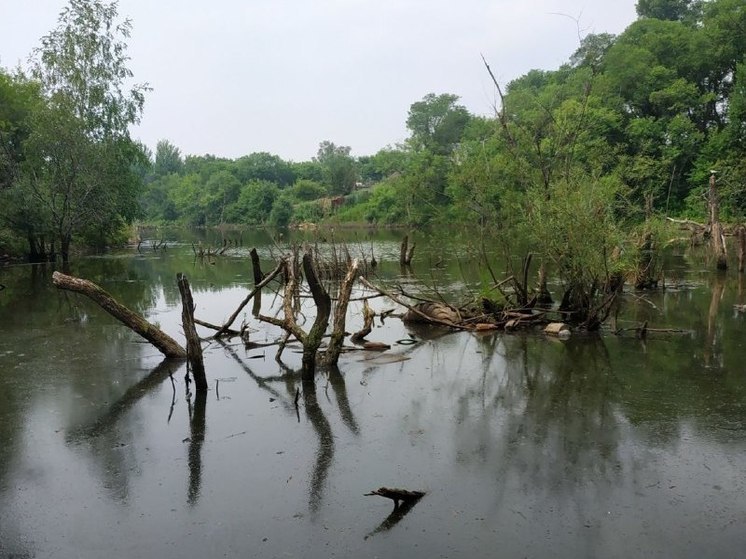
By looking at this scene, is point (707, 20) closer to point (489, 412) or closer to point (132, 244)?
point (132, 244)

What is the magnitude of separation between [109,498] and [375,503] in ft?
8.25

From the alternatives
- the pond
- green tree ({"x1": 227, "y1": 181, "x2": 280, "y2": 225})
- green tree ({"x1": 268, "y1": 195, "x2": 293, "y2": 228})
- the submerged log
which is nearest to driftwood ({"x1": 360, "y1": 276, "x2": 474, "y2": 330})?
the submerged log

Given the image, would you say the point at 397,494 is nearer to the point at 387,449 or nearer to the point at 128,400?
the point at 387,449

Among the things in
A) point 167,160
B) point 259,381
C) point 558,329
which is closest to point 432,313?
point 558,329

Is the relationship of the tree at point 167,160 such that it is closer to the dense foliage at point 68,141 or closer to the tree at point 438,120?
the tree at point 438,120

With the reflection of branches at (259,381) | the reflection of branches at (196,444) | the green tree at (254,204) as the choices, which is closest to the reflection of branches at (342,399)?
the reflection of branches at (259,381)

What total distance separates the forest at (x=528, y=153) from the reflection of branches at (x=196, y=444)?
25.3 feet

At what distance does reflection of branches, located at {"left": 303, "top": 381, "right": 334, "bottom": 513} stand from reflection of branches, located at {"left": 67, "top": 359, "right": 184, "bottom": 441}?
1991 mm

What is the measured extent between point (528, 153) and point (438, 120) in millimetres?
78492

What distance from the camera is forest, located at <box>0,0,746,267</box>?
47.4 feet

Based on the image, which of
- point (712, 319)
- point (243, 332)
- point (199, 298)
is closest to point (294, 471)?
point (243, 332)

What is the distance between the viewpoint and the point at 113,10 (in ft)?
116

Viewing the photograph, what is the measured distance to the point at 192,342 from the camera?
9047mm

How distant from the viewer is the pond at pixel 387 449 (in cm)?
518
